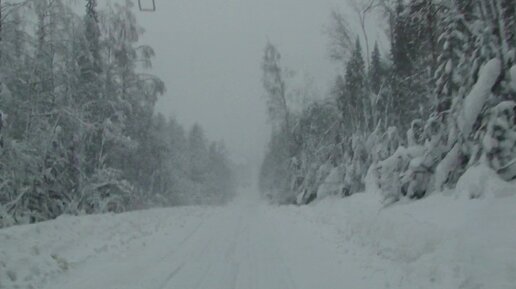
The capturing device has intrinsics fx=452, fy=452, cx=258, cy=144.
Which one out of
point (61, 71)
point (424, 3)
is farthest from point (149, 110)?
point (424, 3)

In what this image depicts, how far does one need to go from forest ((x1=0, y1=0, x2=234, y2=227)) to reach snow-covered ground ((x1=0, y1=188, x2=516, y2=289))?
4529mm

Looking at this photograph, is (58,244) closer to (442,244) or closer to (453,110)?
(442,244)

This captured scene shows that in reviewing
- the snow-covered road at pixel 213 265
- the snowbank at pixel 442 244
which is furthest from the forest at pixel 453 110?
the snow-covered road at pixel 213 265

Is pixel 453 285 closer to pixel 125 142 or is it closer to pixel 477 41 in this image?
pixel 477 41

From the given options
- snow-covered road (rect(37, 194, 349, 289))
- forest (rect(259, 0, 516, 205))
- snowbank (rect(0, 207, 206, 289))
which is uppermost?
forest (rect(259, 0, 516, 205))

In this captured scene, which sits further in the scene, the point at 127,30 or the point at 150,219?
the point at 127,30

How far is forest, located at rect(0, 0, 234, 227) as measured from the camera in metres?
16.8

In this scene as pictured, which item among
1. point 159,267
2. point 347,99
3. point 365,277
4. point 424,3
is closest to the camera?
point 365,277

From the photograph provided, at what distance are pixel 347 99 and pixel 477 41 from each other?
20.8 meters

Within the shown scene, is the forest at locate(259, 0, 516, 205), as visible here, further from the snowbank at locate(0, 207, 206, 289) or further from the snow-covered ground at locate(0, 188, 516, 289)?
the snowbank at locate(0, 207, 206, 289)

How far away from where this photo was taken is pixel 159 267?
31.2 feet

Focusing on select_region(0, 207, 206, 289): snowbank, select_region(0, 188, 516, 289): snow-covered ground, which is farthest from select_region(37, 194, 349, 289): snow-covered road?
select_region(0, 207, 206, 289): snowbank

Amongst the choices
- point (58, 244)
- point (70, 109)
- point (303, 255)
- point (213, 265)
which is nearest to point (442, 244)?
point (303, 255)

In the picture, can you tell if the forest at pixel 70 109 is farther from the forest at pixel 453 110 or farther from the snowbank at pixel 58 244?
the forest at pixel 453 110
